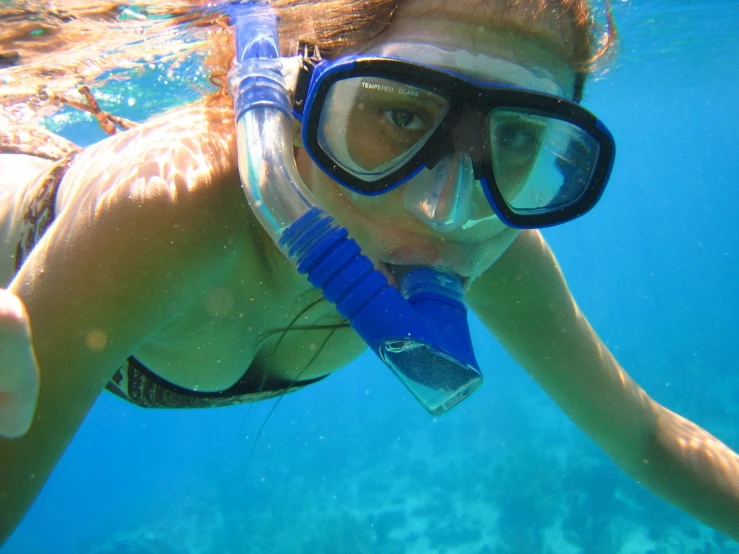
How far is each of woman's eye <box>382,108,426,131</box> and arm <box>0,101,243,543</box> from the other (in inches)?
23.1

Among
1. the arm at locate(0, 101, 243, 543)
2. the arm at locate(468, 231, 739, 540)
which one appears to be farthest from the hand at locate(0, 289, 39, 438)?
the arm at locate(468, 231, 739, 540)

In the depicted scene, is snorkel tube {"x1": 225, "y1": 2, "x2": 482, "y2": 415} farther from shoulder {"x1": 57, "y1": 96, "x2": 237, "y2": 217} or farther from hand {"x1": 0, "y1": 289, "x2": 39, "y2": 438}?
hand {"x1": 0, "y1": 289, "x2": 39, "y2": 438}

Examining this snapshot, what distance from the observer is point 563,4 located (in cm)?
181

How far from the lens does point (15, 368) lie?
3.02 feet

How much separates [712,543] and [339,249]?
1312cm

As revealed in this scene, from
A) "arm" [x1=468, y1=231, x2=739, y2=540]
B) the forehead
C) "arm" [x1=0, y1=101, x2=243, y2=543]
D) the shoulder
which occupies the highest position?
the forehead

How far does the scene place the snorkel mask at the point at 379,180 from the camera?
1404 mm

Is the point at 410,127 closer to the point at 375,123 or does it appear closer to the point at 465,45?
the point at 375,123

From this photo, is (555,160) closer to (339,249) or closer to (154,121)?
(339,249)

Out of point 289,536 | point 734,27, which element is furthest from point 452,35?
point 734,27

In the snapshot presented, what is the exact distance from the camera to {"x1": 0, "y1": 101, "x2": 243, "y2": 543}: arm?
4.30 feet

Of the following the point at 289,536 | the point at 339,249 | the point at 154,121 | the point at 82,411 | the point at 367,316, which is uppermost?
the point at 154,121

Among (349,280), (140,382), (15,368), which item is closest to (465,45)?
(349,280)

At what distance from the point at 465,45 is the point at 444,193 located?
0.49 metres
